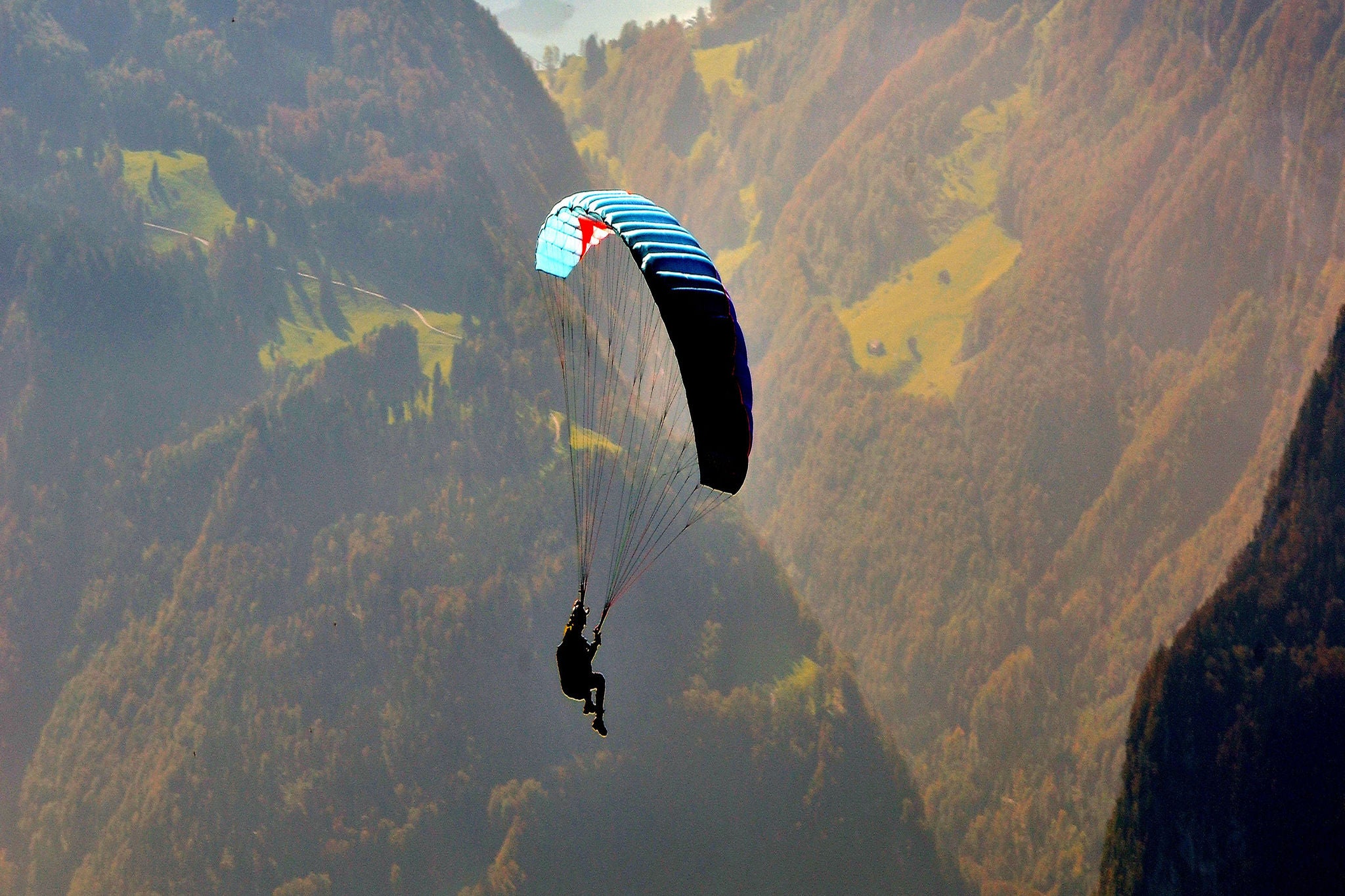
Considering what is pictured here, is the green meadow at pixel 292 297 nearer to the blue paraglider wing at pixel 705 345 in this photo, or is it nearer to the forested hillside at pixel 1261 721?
the forested hillside at pixel 1261 721

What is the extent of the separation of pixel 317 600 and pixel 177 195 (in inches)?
2480

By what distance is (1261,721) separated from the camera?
103 meters

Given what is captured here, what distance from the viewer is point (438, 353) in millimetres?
163250

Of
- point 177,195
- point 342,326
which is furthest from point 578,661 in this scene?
point 177,195

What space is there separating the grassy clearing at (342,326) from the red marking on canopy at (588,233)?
134 metres

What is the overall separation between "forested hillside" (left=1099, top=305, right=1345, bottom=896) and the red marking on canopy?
86.8 meters

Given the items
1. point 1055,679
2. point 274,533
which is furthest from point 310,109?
point 1055,679

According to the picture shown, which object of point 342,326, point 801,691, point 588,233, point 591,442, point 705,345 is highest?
point 588,233

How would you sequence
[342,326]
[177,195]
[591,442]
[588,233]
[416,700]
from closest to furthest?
[588,233]
[416,700]
[591,442]
[342,326]
[177,195]

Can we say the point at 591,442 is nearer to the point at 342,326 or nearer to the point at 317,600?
the point at 317,600

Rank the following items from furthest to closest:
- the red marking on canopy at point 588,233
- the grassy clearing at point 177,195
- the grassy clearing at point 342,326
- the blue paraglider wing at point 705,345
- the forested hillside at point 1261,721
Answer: the grassy clearing at point 177,195
the grassy clearing at point 342,326
the forested hillside at point 1261,721
the red marking on canopy at point 588,233
the blue paraglider wing at point 705,345

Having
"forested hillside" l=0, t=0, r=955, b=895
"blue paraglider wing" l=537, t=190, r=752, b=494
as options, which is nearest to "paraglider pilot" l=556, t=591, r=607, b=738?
"blue paraglider wing" l=537, t=190, r=752, b=494

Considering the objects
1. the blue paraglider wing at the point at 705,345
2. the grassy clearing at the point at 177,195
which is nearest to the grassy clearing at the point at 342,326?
the grassy clearing at the point at 177,195

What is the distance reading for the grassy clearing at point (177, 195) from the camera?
542 feet
